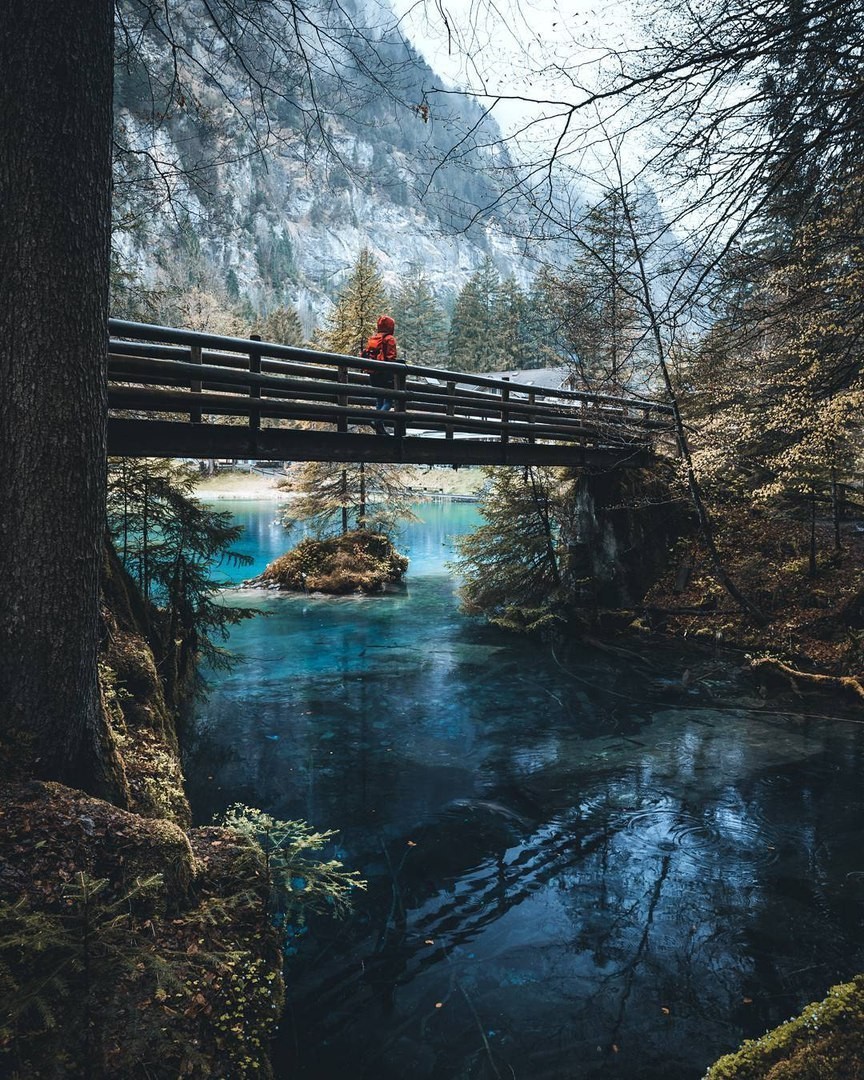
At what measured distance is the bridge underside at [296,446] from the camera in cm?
789

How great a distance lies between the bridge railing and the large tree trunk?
3.38 metres

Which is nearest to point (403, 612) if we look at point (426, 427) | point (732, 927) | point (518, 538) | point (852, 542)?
point (518, 538)

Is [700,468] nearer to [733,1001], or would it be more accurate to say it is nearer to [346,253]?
[733,1001]

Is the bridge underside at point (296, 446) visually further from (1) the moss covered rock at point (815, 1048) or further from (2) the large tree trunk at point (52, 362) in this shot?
(1) the moss covered rock at point (815, 1048)

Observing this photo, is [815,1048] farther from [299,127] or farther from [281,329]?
[281,329]

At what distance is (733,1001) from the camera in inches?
178

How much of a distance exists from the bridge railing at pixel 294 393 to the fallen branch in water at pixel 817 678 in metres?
5.21

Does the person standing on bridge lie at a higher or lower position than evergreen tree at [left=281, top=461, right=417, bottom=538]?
higher

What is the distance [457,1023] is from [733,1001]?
1.97 meters

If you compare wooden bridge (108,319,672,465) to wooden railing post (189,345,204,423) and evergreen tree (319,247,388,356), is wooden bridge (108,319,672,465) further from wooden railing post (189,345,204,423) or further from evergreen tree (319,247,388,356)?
evergreen tree (319,247,388,356)

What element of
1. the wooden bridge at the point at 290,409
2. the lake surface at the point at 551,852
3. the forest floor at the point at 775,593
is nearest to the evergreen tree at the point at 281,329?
the forest floor at the point at 775,593

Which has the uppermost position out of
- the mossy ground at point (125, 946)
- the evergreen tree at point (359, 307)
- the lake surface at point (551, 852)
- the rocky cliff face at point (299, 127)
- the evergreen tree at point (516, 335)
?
the evergreen tree at point (516, 335)

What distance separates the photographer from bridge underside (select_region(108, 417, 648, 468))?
25.9 ft

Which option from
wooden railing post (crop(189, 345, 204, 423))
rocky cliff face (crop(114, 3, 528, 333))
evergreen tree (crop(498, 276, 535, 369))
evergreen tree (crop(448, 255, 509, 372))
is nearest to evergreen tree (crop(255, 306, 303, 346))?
evergreen tree (crop(448, 255, 509, 372))
